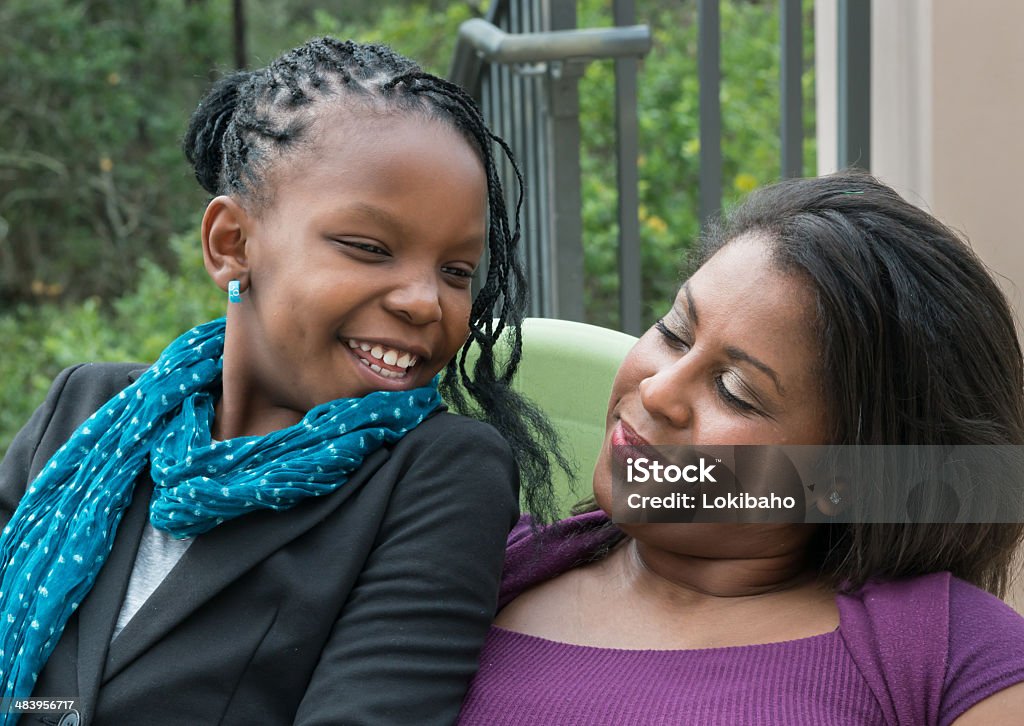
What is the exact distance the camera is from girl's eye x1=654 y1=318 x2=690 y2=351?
1513mm

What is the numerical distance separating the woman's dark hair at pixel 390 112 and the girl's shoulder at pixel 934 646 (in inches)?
18.5

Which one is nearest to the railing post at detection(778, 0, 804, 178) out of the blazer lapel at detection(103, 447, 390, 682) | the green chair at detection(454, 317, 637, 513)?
the green chair at detection(454, 317, 637, 513)

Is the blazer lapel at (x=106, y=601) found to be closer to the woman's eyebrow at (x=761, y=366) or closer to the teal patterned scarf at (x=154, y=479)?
the teal patterned scarf at (x=154, y=479)

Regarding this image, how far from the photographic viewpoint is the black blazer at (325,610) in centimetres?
129

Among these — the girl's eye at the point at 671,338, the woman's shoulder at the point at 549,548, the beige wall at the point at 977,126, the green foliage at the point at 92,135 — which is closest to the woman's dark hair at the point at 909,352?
the girl's eye at the point at 671,338

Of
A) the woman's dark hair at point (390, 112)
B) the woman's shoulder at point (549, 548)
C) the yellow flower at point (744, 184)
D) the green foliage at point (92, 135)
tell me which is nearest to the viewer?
the woman's dark hair at point (390, 112)

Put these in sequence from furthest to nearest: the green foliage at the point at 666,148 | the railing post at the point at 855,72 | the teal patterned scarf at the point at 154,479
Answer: the green foliage at the point at 666,148, the railing post at the point at 855,72, the teal patterned scarf at the point at 154,479

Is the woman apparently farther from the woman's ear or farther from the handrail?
the handrail

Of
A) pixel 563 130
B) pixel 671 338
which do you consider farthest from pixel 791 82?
pixel 671 338

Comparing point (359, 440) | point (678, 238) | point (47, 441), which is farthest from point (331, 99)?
point (678, 238)

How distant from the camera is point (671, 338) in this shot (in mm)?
1529

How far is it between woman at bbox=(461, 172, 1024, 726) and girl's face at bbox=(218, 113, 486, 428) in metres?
0.26

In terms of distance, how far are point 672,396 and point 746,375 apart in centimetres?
9

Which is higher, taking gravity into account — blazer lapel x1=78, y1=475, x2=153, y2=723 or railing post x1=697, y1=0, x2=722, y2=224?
railing post x1=697, y1=0, x2=722, y2=224
